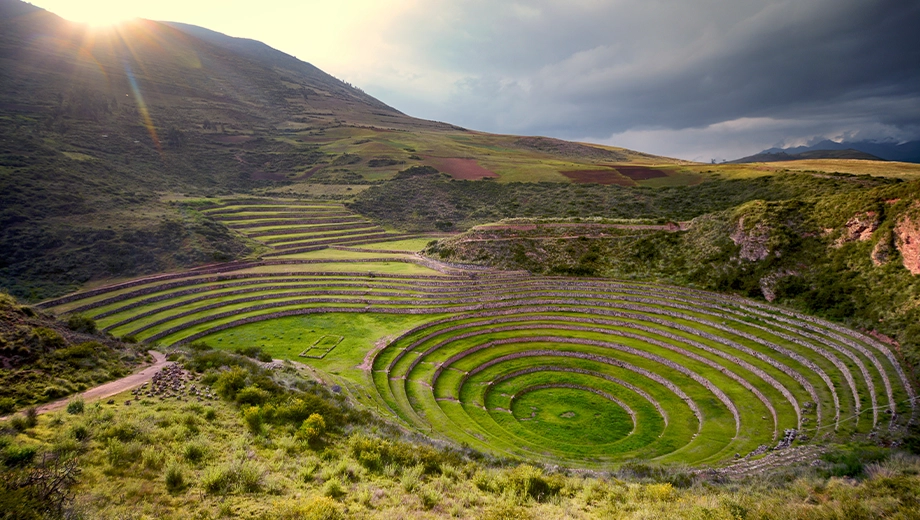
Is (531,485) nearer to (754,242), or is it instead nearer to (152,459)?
(152,459)

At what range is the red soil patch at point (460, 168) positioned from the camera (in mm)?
94562

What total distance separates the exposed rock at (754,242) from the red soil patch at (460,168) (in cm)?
6421

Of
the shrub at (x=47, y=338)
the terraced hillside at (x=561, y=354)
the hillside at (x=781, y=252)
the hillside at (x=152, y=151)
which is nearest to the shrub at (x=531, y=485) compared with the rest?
the terraced hillside at (x=561, y=354)

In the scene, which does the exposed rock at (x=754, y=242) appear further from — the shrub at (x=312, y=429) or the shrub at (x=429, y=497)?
the shrub at (x=312, y=429)

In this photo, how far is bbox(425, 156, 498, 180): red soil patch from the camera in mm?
94562

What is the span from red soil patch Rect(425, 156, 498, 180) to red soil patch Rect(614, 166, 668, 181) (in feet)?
102

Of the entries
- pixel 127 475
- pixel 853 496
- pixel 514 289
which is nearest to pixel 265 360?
pixel 127 475

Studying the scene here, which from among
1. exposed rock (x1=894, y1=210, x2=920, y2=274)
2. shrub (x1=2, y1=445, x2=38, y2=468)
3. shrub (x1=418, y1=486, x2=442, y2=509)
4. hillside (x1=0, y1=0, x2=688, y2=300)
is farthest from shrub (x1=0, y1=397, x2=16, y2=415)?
exposed rock (x1=894, y1=210, x2=920, y2=274)

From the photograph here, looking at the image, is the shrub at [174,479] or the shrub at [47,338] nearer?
the shrub at [174,479]

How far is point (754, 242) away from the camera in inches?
1319

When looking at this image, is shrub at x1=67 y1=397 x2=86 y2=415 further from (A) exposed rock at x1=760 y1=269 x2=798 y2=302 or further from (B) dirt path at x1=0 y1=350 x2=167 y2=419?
(A) exposed rock at x1=760 y1=269 x2=798 y2=302

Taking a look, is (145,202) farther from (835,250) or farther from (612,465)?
(835,250)

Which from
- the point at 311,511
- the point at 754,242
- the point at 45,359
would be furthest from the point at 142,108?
the point at 754,242

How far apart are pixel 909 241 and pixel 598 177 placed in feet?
196
